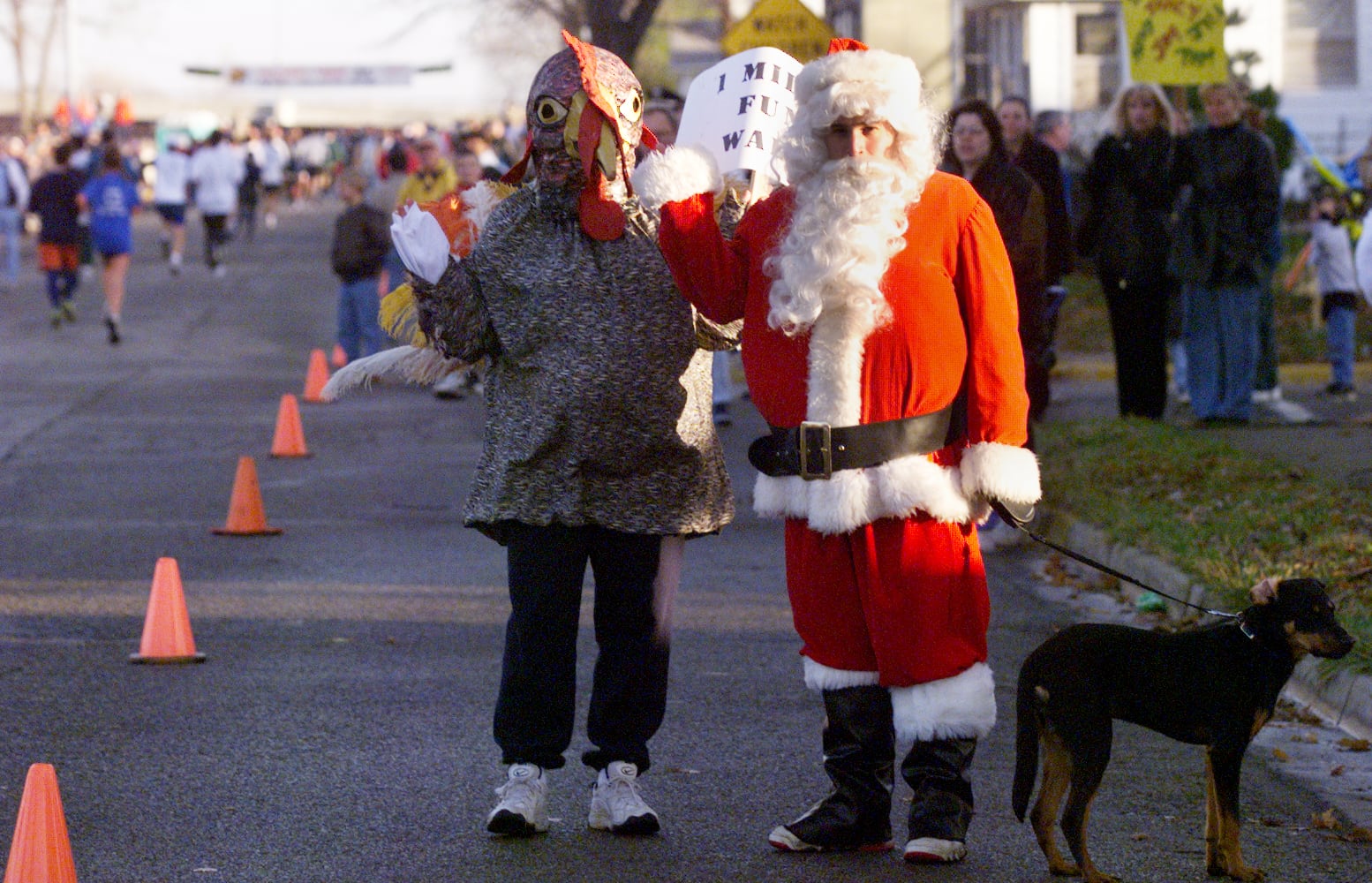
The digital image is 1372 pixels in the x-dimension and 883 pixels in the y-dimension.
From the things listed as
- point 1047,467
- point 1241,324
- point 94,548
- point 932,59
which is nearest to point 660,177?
point 94,548

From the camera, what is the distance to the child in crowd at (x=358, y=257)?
16141 millimetres

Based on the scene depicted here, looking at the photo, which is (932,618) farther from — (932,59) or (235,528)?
(932,59)

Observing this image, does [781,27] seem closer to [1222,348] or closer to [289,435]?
[1222,348]

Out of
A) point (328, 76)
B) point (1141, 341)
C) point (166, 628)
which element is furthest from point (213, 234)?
point (328, 76)

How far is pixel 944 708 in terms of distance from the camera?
4.77 meters

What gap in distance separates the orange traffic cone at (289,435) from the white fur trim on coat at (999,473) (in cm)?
893

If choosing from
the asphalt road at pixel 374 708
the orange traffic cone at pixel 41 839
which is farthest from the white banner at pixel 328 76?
the orange traffic cone at pixel 41 839

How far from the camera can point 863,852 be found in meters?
4.97

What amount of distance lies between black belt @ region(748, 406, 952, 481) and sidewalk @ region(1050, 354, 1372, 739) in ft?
7.33

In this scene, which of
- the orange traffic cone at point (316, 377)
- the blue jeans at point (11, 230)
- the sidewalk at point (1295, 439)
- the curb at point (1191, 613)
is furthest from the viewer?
the blue jeans at point (11, 230)

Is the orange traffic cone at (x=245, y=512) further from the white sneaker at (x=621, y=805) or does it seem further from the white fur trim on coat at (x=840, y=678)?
the white fur trim on coat at (x=840, y=678)

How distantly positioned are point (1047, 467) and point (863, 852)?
6.36 m

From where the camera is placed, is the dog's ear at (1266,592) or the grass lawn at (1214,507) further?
the grass lawn at (1214,507)

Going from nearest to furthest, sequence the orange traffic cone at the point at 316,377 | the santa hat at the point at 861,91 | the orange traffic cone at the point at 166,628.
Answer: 1. the santa hat at the point at 861,91
2. the orange traffic cone at the point at 166,628
3. the orange traffic cone at the point at 316,377
